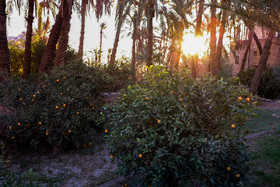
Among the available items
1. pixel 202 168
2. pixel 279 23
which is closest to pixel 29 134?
pixel 202 168

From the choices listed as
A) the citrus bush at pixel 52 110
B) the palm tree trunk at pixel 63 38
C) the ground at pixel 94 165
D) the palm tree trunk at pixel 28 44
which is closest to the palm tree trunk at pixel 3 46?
the palm tree trunk at pixel 63 38

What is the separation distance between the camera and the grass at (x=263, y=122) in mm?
10172

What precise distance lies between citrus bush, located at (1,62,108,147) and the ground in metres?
0.50

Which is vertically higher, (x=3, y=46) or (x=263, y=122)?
(x=3, y=46)

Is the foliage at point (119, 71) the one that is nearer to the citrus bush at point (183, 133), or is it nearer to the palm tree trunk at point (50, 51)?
the palm tree trunk at point (50, 51)

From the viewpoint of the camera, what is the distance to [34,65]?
634 inches

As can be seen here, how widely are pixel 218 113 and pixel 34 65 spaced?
14022 mm

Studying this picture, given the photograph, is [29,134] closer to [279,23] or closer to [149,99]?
[149,99]

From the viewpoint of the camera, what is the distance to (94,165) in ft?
25.2

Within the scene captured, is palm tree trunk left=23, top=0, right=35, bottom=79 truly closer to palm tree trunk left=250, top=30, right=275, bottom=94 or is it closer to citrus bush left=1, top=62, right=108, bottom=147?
citrus bush left=1, top=62, right=108, bottom=147

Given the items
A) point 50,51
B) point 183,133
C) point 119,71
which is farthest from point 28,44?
point 183,133

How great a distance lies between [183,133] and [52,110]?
4.75 m

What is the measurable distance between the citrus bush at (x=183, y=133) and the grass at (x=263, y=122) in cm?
543

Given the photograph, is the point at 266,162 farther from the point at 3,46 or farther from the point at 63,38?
the point at 3,46
